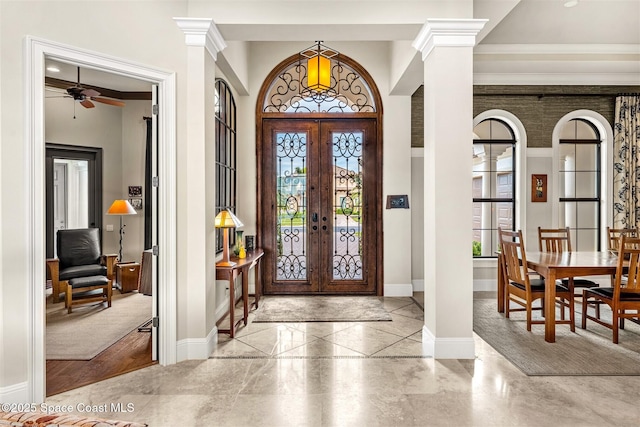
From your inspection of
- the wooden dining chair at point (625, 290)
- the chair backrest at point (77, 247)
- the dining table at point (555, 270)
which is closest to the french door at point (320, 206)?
the dining table at point (555, 270)

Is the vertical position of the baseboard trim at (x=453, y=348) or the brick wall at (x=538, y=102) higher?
the brick wall at (x=538, y=102)

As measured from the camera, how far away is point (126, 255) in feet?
22.3

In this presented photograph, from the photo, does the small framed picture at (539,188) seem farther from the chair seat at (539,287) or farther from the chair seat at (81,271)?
the chair seat at (81,271)

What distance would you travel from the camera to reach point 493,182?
6027 mm

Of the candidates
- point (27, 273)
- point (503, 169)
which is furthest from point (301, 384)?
point (503, 169)

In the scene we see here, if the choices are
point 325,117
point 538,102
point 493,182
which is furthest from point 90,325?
point 538,102

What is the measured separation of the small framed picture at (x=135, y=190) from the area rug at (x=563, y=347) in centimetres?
578

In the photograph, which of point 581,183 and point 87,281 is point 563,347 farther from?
point 87,281

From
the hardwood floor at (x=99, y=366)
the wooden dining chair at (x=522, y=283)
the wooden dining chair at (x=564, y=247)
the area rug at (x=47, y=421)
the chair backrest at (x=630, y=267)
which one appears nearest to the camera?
the area rug at (x=47, y=421)

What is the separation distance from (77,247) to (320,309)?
342 cm

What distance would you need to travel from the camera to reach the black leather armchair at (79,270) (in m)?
4.87

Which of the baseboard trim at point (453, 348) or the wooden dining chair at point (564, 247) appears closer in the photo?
the baseboard trim at point (453, 348)

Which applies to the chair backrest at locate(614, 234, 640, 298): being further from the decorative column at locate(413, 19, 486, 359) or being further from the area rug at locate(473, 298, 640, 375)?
the decorative column at locate(413, 19, 486, 359)

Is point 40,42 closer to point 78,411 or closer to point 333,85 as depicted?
point 78,411
